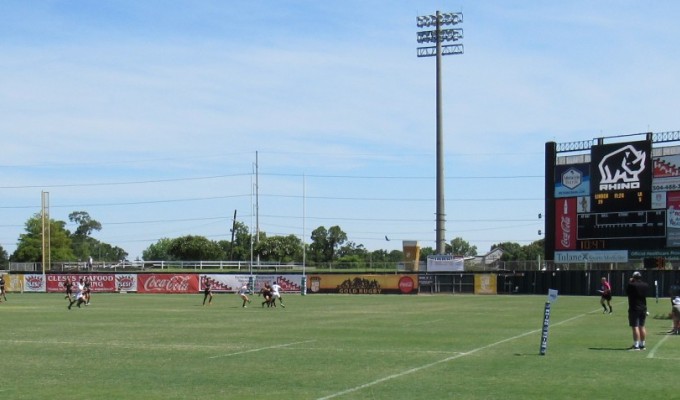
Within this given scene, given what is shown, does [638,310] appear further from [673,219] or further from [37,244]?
[37,244]

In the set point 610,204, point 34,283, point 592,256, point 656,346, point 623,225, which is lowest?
point 34,283

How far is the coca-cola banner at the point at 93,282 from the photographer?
8488 centimetres

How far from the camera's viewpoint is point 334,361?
19.2 meters

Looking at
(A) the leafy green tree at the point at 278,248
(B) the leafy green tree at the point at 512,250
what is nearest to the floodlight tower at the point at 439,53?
(A) the leafy green tree at the point at 278,248

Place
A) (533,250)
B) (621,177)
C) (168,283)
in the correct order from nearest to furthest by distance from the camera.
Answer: (621,177) < (168,283) < (533,250)

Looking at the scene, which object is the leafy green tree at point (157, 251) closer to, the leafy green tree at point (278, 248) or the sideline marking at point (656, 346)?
the leafy green tree at point (278, 248)

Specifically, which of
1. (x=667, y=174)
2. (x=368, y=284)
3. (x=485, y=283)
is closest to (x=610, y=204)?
(x=667, y=174)

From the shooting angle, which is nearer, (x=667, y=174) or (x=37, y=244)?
(x=667, y=174)

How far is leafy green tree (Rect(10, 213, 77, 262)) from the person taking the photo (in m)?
137

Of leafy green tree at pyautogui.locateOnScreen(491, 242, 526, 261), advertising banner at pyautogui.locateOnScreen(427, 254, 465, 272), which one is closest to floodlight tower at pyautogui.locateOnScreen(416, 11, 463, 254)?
advertising banner at pyautogui.locateOnScreen(427, 254, 465, 272)

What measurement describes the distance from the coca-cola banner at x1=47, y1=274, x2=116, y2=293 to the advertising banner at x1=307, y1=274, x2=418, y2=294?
19.9 m

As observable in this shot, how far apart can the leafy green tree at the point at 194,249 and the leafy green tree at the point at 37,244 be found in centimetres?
2047

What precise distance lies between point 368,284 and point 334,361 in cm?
6010

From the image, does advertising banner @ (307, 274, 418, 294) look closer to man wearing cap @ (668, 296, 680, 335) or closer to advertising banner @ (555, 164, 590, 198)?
advertising banner @ (555, 164, 590, 198)
